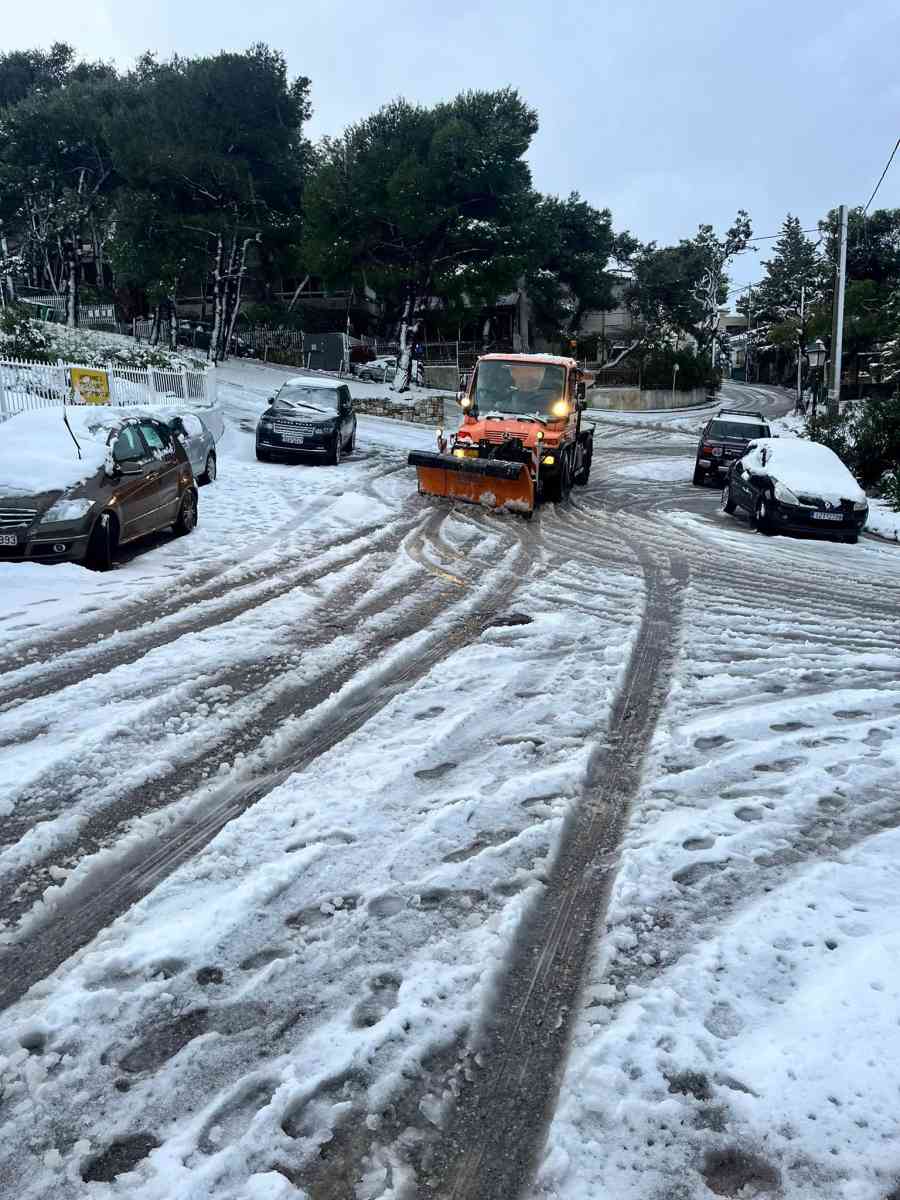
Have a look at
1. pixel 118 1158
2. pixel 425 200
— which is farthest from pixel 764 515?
pixel 425 200

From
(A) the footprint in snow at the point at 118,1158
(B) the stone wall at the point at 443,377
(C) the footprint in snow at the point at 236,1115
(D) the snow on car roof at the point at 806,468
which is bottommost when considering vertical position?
(A) the footprint in snow at the point at 118,1158

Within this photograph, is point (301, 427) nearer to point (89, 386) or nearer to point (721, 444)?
point (89, 386)

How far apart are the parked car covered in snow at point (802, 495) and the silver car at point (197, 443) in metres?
9.34

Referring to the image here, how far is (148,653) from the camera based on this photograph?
618 centimetres

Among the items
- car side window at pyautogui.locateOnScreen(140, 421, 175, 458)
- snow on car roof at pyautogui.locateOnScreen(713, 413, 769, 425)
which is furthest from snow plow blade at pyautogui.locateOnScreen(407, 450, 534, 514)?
snow on car roof at pyautogui.locateOnScreen(713, 413, 769, 425)

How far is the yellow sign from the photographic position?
17781 mm

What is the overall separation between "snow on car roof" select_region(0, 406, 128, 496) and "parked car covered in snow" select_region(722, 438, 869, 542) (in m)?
9.59

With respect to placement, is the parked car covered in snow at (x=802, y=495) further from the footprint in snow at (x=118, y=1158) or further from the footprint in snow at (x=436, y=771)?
the footprint in snow at (x=118, y=1158)

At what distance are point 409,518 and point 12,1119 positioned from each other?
34.7 ft

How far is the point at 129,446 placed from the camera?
32.3 ft

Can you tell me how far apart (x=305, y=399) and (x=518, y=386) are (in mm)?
6453

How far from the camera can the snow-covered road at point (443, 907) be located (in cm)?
231

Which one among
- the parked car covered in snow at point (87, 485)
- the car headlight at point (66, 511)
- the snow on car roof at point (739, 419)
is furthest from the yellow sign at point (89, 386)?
the snow on car roof at point (739, 419)

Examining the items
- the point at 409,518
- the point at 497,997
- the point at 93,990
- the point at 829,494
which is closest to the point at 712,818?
the point at 497,997
